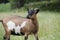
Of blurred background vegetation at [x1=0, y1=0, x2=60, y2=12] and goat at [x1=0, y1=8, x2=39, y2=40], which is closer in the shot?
goat at [x1=0, y1=8, x2=39, y2=40]

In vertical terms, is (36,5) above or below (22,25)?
below

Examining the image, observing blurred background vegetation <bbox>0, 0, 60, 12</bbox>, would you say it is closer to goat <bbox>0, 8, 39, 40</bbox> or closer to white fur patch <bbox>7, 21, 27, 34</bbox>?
goat <bbox>0, 8, 39, 40</bbox>

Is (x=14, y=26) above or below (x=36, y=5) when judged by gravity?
above

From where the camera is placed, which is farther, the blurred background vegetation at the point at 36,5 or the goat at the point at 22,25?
the blurred background vegetation at the point at 36,5

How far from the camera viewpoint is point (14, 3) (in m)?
35.1

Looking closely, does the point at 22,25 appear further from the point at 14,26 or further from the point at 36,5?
the point at 36,5

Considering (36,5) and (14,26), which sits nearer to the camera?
(14,26)

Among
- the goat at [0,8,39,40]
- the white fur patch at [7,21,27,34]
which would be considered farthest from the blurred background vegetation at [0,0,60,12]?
the white fur patch at [7,21,27,34]

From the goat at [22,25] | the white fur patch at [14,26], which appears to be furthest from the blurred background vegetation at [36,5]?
the white fur patch at [14,26]

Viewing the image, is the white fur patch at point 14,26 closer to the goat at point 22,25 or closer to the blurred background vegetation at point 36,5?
the goat at point 22,25

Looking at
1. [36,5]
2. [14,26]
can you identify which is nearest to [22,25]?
[14,26]

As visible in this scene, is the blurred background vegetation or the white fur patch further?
the blurred background vegetation

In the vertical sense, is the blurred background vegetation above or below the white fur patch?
below

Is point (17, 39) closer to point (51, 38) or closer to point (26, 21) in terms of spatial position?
point (51, 38)
